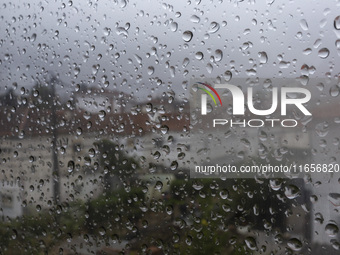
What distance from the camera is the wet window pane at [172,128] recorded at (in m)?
0.87

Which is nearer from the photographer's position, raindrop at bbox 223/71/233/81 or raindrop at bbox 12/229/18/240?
raindrop at bbox 223/71/233/81

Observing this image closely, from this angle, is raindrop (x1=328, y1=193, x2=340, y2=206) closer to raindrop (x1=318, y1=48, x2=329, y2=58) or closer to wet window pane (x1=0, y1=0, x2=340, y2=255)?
wet window pane (x1=0, y1=0, x2=340, y2=255)

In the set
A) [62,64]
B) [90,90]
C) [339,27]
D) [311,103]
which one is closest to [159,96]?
[90,90]

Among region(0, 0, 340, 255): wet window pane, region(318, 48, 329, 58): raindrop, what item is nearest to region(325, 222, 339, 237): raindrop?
region(0, 0, 340, 255): wet window pane

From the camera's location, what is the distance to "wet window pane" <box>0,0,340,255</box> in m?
0.87

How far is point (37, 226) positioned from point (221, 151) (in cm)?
63

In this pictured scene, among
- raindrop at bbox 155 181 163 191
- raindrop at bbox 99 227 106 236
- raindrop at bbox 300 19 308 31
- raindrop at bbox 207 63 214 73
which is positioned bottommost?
raindrop at bbox 99 227 106 236

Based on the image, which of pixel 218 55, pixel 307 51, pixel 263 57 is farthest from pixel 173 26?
pixel 307 51

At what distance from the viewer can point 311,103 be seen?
87 centimetres

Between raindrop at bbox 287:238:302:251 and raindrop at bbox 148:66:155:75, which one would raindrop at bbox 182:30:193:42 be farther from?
raindrop at bbox 287:238:302:251

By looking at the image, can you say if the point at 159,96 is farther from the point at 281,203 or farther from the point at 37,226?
the point at 37,226

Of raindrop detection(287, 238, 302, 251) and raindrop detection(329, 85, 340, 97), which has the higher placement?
raindrop detection(329, 85, 340, 97)

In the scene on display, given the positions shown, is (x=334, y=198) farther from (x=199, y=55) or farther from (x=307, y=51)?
(x=199, y=55)

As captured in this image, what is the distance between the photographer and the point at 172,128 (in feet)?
2.99
